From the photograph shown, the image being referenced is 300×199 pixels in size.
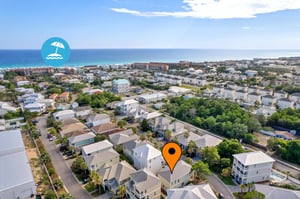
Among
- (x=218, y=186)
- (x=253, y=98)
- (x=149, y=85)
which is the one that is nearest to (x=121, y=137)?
(x=218, y=186)

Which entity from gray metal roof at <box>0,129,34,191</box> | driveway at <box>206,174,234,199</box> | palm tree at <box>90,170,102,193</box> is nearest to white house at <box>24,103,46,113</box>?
gray metal roof at <box>0,129,34,191</box>

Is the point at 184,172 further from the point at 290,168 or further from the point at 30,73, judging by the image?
the point at 30,73

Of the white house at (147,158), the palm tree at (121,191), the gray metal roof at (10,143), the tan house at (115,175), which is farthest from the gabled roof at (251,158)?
the gray metal roof at (10,143)

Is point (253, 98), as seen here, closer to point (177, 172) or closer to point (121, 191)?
point (177, 172)

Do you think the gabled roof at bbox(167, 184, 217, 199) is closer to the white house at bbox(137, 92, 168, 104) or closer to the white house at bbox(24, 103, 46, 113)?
the white house at bbox(137, 92, 168, 104)

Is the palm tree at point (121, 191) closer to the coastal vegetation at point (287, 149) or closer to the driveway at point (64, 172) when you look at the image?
the driveway at point (64, 172)

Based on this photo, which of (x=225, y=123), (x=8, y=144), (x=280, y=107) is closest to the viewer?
(x=8, y=144)

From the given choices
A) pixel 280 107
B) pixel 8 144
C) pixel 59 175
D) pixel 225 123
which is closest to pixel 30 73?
pixel 8 144
